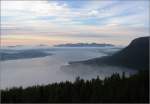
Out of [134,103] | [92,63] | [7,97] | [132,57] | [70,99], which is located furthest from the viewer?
[92,63]

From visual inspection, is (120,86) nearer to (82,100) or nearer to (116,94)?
(116,94)

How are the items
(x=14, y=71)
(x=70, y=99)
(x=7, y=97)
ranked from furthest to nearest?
(x=14, y=71) < (x=7, y=97) < (x=70, y=99)

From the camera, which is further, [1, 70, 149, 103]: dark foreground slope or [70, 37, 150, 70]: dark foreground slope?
[70, 37, 150, 70]: dark foreground slope

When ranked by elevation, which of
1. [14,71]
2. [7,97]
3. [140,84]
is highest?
[140,84]

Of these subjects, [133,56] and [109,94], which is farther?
[133,56]

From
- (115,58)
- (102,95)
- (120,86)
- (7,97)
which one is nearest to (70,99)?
(102,95)

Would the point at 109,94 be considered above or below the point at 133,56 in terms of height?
above

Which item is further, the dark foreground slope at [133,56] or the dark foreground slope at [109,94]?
the dark foreground slope at [133,56]

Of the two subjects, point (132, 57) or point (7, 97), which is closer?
point (7, 97)

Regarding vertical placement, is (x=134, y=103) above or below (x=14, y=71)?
above

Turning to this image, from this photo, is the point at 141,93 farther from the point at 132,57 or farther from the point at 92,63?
the point at 92,63
